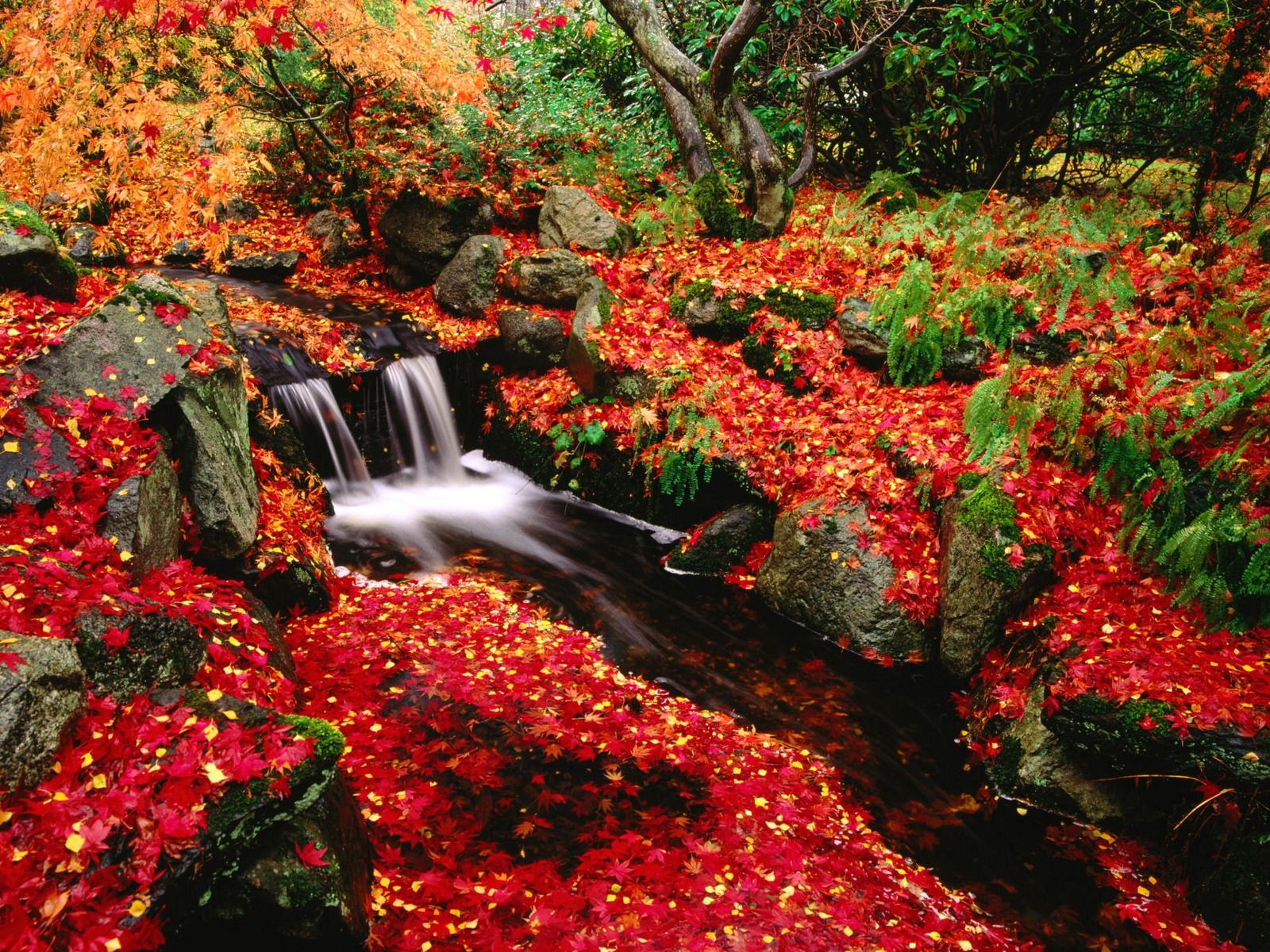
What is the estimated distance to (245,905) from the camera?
311 cm

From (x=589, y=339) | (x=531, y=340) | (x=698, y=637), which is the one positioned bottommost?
(x=698, y=637)

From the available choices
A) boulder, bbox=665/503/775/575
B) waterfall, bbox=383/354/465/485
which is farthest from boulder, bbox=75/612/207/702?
waterfall, bbox=383/354/465/485

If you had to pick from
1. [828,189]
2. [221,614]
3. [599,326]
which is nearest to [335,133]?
[599,326]

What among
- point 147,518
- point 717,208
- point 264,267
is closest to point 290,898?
point 147,518

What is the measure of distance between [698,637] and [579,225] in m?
6.25

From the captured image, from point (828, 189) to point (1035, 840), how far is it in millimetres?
10290

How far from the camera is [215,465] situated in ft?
18.0

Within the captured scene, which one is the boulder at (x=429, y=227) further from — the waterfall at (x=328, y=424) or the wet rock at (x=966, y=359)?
the wet rock at (x=966, y=359)

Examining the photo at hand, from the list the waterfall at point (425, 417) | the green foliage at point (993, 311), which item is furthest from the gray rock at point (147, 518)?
the green foliage at point (993, 311)

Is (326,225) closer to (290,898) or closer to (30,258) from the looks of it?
(30,258)

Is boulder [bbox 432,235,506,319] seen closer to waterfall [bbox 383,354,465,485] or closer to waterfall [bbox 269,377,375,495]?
waterfall [bbox 383,354,465,485]

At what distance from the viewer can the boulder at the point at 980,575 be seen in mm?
5633

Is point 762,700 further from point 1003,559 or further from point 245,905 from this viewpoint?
point 245,905

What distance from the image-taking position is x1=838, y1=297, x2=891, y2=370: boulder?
25.4 ft
